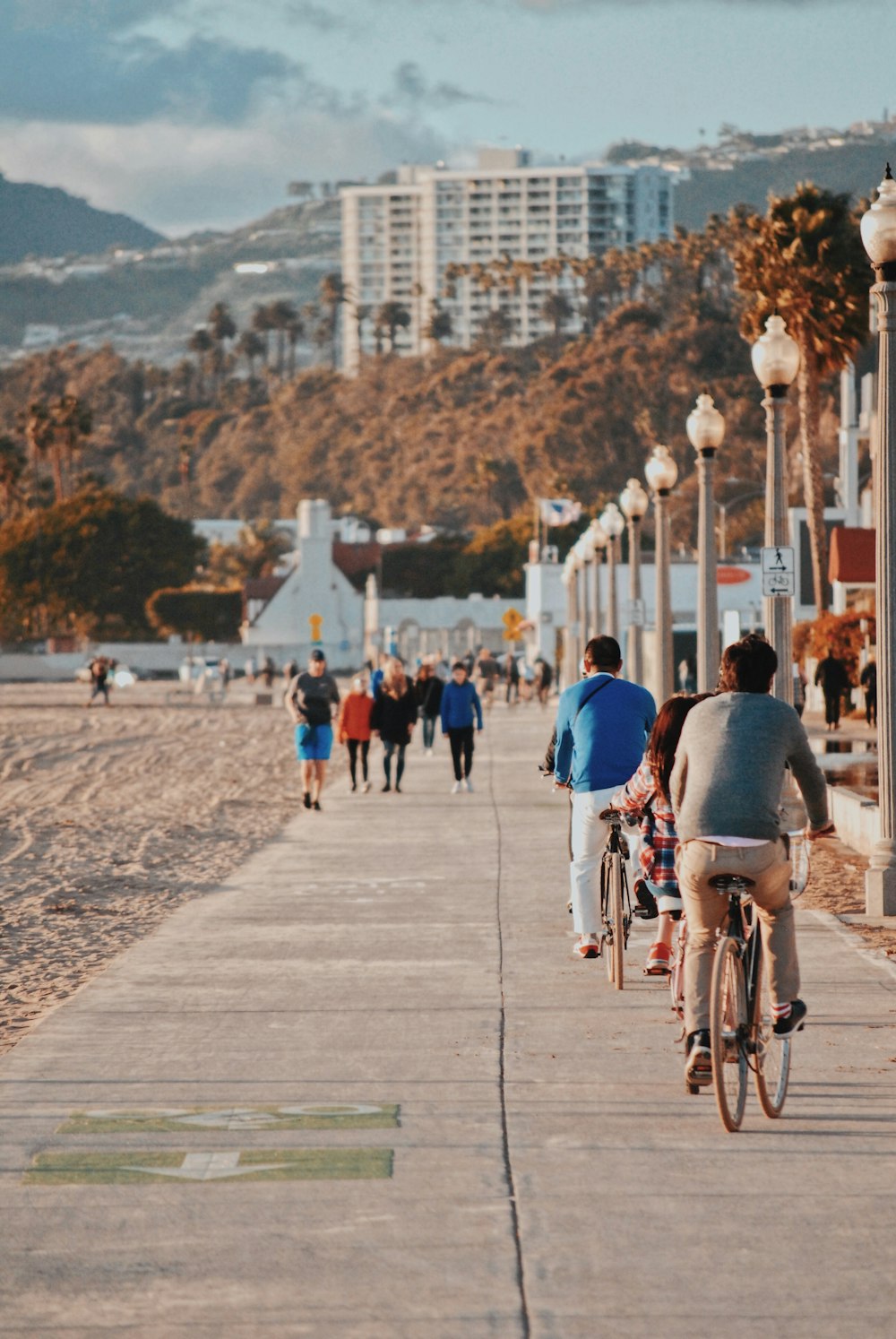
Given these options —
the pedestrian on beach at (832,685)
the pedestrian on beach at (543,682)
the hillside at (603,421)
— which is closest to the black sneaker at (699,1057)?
the pedestrian on beach at (832,685)

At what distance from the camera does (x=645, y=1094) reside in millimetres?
7504

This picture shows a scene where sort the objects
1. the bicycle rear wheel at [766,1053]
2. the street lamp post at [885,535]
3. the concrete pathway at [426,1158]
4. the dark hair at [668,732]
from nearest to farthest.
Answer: the concrete pathway at [426,1158]
the bicycle rear wheel at [766,1053]
the dark hair at [668,732]
the street lamp post at [885,535]

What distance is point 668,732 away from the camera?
8773 millimetres

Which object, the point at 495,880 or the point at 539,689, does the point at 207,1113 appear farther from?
the point at 539,689

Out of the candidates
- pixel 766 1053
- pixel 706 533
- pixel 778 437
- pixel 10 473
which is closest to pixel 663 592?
pixel 706 533

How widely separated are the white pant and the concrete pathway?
0.96 ft

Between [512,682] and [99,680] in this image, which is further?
[99,680]

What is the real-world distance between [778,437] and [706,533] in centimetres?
435

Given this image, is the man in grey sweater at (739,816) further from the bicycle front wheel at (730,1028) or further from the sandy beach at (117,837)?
the sandy beach at (117,837)

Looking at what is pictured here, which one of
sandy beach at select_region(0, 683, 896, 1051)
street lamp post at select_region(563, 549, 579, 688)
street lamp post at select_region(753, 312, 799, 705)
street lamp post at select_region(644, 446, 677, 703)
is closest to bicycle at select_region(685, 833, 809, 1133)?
sandy beach at select_region(0, 683, 896, 1051)

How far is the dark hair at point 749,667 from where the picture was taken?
23.5ft

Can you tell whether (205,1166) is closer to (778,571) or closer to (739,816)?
(739,816)

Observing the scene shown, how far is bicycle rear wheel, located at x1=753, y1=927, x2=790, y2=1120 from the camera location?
706cm

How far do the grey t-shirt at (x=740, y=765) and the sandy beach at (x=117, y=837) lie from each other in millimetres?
3654
